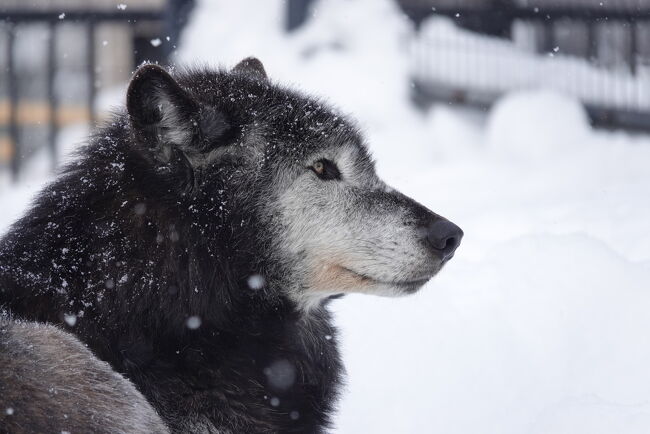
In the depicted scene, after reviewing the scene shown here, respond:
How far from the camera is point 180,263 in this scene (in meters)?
3.33

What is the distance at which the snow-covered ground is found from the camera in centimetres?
418

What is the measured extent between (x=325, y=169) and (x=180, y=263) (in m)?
0.76

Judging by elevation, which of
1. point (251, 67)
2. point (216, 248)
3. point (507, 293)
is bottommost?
point (507, 293)

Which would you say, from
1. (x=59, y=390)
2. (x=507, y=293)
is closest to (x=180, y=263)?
(x=59, y=390)

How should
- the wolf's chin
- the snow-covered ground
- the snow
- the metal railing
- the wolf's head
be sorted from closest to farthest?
the wolf's head < the wolf's chin < the snow-covered ground < the metal railing < the snow

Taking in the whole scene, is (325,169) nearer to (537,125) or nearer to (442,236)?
(442,236)

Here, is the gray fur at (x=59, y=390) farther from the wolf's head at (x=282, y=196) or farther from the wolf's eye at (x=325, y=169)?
the wolf's eye at (x=325, y=169)

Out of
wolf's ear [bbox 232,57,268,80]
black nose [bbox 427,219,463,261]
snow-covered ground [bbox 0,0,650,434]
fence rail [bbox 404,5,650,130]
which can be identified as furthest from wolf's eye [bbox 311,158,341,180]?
fence rail [bbox 404,5,650,130]

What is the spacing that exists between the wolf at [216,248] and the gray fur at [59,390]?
26 cm

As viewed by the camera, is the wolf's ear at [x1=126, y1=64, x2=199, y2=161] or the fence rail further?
the fence rail

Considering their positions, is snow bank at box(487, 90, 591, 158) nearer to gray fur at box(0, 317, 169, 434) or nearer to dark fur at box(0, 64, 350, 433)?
dark fur at box(0, 64, 350, 433)

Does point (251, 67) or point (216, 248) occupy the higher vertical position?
point (251, 67)

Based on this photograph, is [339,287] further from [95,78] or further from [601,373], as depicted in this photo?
[95,78]

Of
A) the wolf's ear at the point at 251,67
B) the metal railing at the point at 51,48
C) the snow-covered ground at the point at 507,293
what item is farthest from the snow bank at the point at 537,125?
the wolf's ear at the point at 251,67
